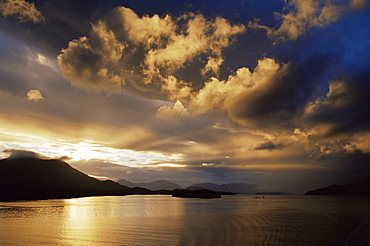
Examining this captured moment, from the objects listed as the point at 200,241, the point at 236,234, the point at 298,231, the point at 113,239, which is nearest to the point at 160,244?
the point at 200,241

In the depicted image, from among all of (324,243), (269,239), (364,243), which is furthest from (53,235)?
(364,243)

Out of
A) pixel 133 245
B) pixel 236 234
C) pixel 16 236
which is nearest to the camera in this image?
pixel 133 245

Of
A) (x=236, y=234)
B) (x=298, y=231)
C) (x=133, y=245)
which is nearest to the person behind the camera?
(x=133, y=245)

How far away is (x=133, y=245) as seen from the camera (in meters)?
30.4

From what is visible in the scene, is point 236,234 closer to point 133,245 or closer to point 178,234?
point 178,234

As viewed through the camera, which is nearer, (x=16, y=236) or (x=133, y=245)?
(x=133, y=245)

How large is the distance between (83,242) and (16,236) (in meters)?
11.3

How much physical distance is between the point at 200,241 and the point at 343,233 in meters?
24.6

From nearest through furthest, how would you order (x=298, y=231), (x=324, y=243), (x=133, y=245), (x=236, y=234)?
(x=133, y=245) → (x=324, y=243) → (x=236, y=234) → (x=298, y=231)

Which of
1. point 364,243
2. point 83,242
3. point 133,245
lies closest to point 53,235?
point 83,242

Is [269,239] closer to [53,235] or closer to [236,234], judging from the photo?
[236,234]

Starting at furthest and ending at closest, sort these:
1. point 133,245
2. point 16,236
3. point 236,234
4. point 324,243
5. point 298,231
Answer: point 298,231
point 236,234
point 16,236
point 324,243
point 133,245

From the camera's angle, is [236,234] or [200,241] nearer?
[200,241]

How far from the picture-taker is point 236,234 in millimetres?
38281
